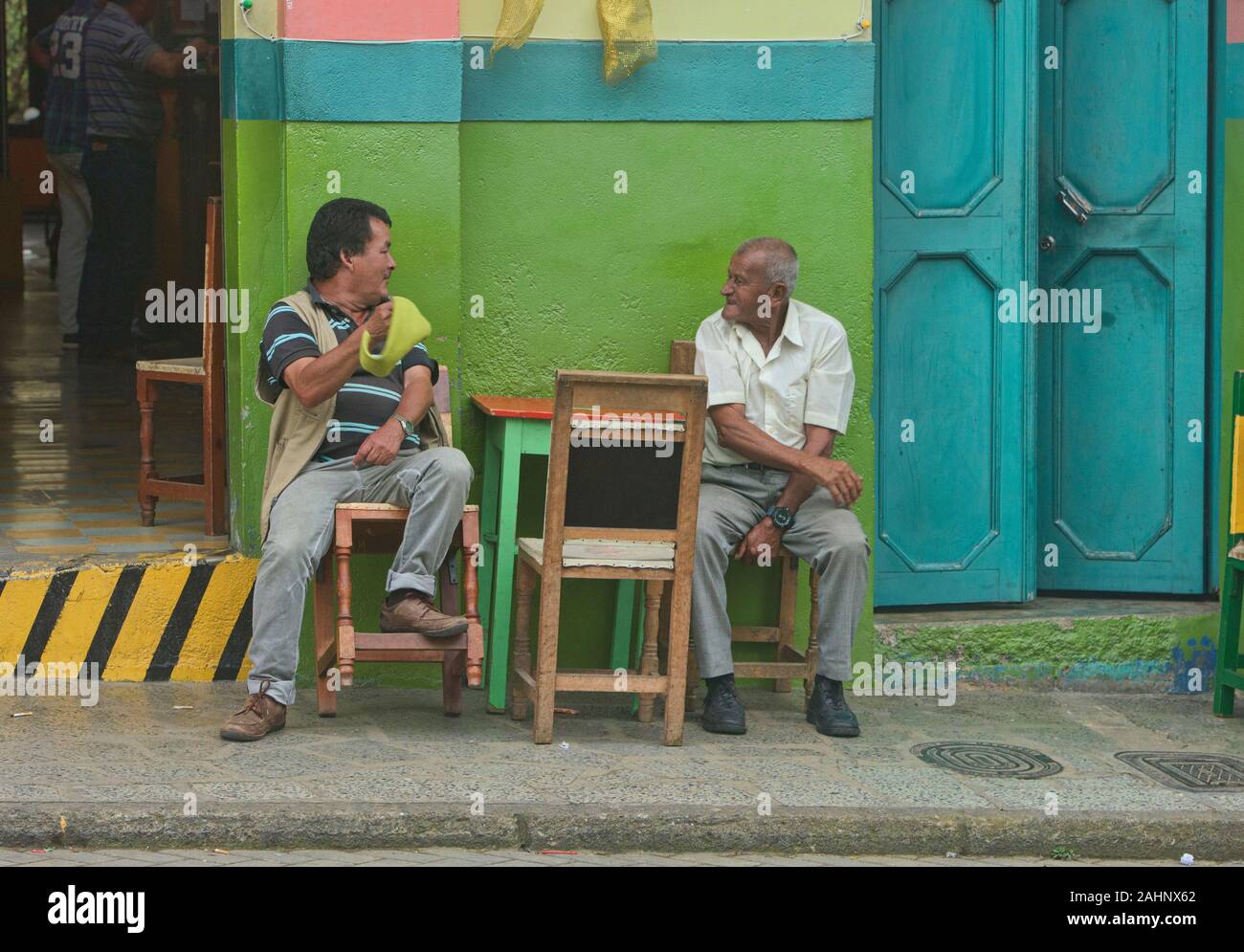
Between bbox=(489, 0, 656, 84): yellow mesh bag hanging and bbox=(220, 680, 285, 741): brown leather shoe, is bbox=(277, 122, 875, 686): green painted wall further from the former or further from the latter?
bbox=(220, 680, 285, 741): brown leather shoe

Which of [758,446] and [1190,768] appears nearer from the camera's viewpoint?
[1190,768]

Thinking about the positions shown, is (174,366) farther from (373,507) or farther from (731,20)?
(731,20)

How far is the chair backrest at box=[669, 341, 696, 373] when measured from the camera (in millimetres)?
6496

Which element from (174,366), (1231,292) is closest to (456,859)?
(174,366)

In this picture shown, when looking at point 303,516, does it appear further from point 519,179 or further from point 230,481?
point 519,179

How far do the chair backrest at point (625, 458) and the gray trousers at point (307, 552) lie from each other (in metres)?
0.33

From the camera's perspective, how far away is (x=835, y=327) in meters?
6.38

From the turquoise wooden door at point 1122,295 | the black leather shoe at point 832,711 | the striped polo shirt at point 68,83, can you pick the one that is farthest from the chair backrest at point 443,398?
the striped polo shirt at point 68,83

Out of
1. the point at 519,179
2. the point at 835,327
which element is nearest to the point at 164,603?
the point at 519,179

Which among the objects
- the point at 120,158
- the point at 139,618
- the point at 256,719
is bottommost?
the point at 256,719

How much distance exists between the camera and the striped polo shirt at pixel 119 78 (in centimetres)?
1098

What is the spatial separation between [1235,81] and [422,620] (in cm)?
367

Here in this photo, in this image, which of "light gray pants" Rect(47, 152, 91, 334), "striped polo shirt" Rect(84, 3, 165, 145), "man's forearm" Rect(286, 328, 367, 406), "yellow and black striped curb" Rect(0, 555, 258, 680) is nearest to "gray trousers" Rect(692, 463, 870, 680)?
"man's forearm" Rect(286, 328, 367, 406)

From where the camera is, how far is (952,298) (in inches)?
277
